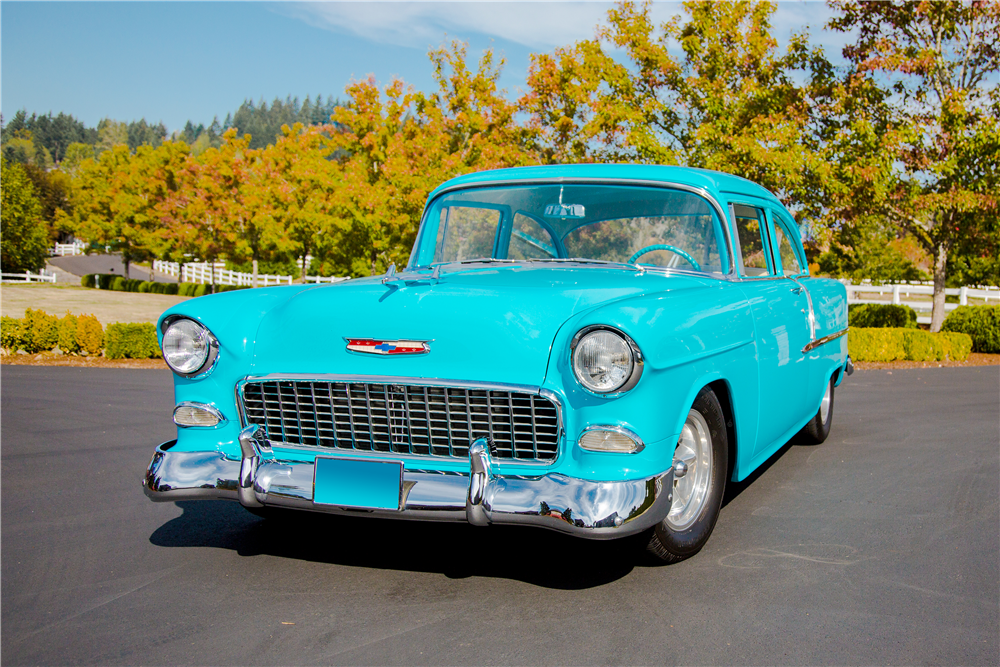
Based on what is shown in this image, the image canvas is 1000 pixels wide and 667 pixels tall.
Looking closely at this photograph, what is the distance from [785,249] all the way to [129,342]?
10897mm

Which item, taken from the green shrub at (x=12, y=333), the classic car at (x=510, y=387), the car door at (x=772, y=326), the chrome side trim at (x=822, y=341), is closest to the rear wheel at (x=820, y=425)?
the chrome side trim at (x=822, y=341)

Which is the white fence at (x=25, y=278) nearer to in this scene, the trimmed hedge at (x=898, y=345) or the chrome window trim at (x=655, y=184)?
the trimmed hedge at (x=898, y=345)

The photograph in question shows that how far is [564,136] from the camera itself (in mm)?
16016

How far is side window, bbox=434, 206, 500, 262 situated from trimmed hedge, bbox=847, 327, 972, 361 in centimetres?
993

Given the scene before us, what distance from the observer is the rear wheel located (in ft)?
19.5

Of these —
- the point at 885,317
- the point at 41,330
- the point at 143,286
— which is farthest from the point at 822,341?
the point at 143,286

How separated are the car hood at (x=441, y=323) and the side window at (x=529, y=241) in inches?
38.1

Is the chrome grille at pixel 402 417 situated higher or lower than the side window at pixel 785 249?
lower

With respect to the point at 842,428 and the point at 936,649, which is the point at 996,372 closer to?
the point at 842,428

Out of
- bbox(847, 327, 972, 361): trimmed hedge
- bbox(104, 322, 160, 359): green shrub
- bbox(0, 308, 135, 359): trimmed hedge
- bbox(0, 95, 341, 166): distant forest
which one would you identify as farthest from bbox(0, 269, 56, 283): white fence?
bbox(0, 95, 341, 166): distant forest

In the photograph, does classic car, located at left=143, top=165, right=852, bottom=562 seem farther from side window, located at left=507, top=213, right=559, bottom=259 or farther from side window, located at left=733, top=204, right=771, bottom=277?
side window, located at left=507, top=213, right=559, bottom=259

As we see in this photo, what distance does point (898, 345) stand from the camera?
12.9m

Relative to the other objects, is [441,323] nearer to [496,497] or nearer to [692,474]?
[496,497]

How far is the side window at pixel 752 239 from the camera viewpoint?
4316mm
